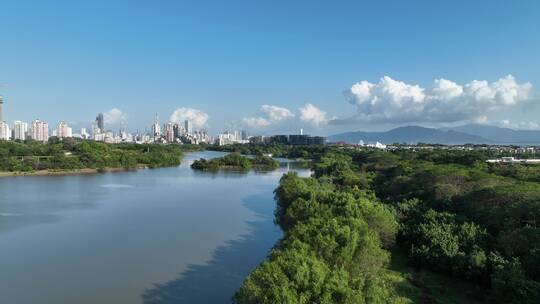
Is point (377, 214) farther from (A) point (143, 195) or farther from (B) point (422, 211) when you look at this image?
(A) point (143, 195)

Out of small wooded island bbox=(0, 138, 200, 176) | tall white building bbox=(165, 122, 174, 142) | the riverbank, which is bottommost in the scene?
the riverbank

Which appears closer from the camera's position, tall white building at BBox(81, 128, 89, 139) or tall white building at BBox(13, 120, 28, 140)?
tall white building at BBox(13, 120, 28, 140)

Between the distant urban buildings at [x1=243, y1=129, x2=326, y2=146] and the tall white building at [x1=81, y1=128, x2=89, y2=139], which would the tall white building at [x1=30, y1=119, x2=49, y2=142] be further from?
the distant urban buildings at [x1=243, y1=129, x2=326, y2=146]

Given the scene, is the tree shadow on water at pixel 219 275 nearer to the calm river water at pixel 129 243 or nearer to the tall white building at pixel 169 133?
the calm river water at pixel 129 243

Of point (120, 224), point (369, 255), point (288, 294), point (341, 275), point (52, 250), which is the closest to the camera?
point (288, 294)

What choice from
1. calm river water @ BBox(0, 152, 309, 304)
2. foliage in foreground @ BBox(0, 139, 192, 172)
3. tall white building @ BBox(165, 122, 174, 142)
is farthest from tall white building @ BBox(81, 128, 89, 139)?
calm river water @ BBox(0, 152, 309, 304)

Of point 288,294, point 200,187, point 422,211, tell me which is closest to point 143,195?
point 200,187
